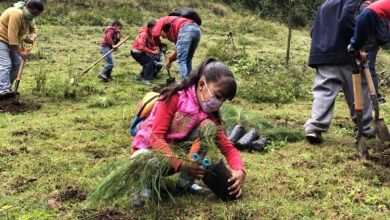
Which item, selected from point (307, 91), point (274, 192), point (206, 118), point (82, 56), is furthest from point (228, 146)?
point (82, 56)

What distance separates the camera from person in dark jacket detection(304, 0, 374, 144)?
420 cm

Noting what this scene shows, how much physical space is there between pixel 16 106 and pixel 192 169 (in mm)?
4131

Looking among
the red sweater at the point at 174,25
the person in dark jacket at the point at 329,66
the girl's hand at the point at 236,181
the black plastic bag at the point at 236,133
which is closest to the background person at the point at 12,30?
the red sweater at the point at 174,25

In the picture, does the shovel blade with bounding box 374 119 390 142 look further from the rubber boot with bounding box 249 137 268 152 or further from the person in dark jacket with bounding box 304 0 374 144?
the rubber boot with bounding box 249 137 268 152

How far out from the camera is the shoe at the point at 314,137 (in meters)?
4.33

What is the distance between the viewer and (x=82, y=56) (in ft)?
33.1

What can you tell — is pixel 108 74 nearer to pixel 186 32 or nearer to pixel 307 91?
pixel 186 32

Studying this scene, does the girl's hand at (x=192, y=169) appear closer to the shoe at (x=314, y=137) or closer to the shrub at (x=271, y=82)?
the shoe at (x=314, y=137)

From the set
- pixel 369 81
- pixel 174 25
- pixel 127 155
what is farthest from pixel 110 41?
pixel 369 81

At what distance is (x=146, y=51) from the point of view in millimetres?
8336

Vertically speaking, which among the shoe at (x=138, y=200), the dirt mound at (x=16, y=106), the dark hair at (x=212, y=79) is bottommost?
the dirt mound at (x=16, y=106)

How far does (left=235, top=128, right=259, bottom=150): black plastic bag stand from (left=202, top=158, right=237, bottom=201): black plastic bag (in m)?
1.46

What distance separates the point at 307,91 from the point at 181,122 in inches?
207

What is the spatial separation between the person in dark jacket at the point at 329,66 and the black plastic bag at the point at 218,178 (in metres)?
1.86
